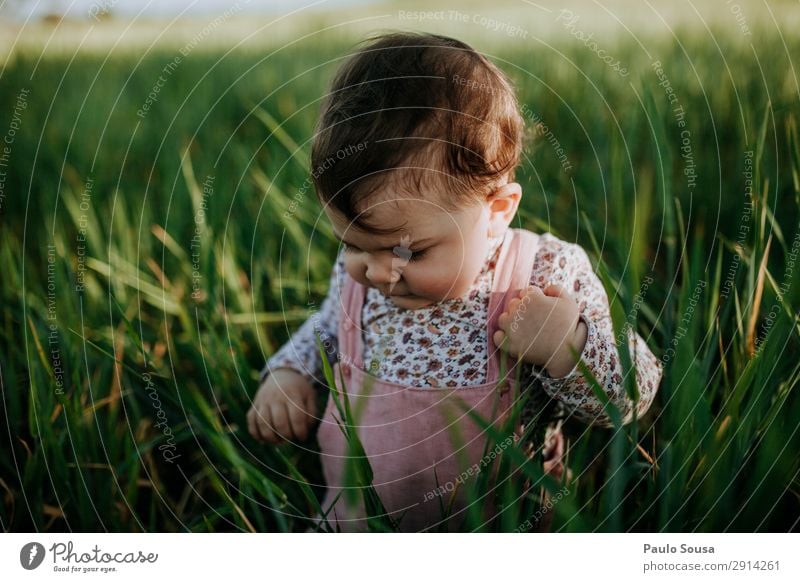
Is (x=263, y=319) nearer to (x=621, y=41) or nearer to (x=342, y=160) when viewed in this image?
(x=342, y=160)

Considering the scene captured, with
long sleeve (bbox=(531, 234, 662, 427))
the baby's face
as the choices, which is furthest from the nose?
long sleeve (bbox=(531, 234, 662, 427))

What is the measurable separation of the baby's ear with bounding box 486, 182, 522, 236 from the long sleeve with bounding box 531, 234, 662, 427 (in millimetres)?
58

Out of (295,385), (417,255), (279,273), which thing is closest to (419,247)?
(417,255)

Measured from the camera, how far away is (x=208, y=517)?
677mm

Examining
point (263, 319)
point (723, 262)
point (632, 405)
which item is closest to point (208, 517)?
point (263, 319)

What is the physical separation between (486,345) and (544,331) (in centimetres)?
5

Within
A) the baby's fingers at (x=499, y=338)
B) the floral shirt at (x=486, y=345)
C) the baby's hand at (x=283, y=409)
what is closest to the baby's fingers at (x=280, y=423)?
the baby's hand at (x=283, y=409)

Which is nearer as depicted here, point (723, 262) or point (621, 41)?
point (723, 262)

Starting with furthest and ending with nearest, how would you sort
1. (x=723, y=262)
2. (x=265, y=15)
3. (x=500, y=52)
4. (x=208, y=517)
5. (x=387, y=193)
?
1. (x=500, y=52)
2. (x=265, y=15)
3. (x=723, y=262)
4. (x=208, y=517)
5. (x=387, y=193)

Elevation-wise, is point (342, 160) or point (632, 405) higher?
Answer: point (342, 160)

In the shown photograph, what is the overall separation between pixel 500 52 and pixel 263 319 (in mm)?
699

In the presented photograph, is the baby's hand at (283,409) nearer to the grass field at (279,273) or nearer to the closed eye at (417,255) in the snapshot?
the grass field at (279,273)

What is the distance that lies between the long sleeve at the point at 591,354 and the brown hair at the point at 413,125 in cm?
10
